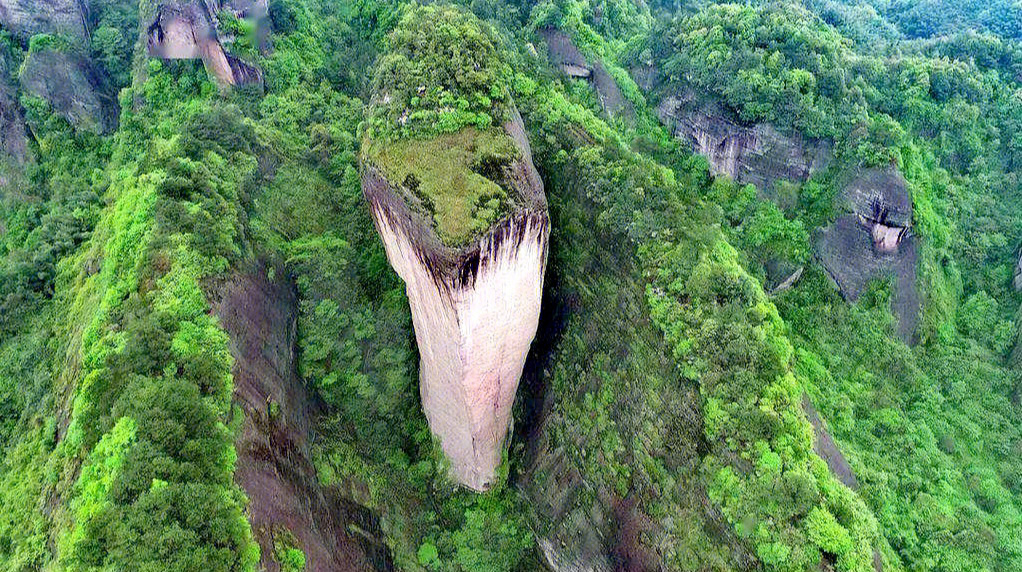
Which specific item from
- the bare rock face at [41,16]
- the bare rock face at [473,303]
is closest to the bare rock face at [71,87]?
the bare rock face at [41,16]

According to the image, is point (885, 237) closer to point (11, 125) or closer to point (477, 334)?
point (477, 334)

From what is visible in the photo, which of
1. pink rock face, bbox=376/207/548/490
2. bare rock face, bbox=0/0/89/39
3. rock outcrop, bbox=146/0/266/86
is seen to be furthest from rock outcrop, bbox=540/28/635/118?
bare rock face, bbox=0/0/89/39

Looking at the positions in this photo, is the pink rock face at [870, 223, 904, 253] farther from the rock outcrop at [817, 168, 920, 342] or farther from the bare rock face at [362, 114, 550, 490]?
the bare rock face at [362, 114, 550, 490]

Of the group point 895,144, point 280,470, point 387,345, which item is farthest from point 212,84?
point 895,144

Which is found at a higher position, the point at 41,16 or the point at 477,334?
the point at 41,16

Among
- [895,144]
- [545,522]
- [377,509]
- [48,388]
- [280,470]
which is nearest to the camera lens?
[280,470]

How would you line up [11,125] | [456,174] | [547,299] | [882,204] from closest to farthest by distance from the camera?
[456,174] < [547,299] < [882,204] < [11,125]

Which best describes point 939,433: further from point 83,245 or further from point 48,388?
point 83,245

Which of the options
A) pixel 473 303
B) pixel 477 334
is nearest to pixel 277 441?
pixel 477 334
